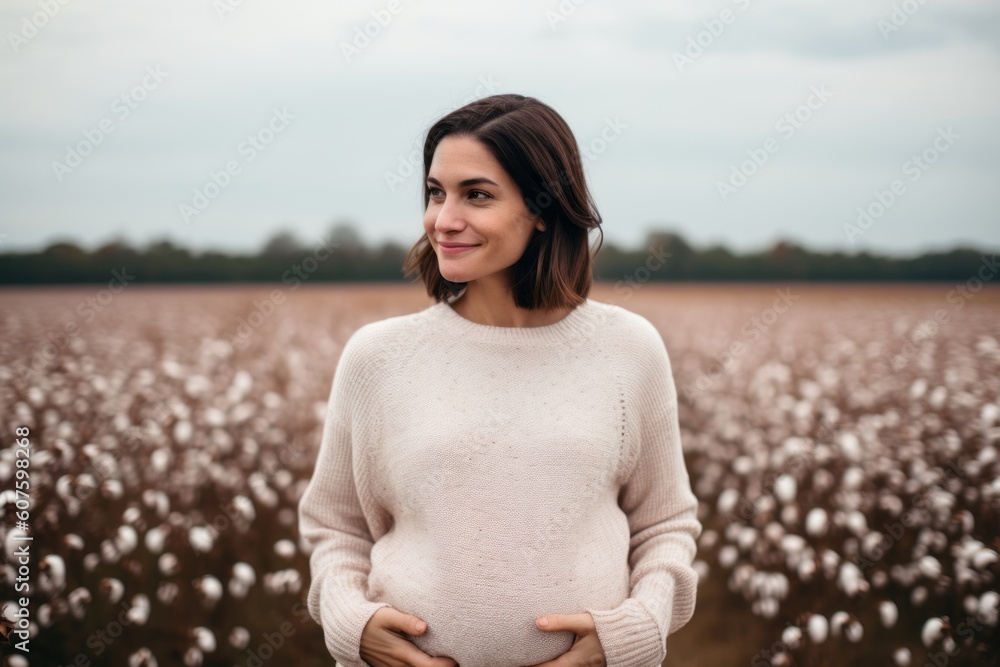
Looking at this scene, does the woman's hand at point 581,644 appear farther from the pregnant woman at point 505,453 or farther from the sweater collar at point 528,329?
the sweater collar at point 528,329

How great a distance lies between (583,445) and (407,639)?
67 cm

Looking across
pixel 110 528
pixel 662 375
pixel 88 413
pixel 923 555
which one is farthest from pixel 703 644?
pixel 88 413

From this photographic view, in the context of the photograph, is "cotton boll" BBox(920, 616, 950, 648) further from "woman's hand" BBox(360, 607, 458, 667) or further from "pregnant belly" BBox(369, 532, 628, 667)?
"woman's hand" BBox(360, 607, 458, 667)

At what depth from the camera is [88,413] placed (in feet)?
15.5

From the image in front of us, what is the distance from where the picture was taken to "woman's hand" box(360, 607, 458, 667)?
71.1 inches

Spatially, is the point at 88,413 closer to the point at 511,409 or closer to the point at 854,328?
the point at 511,409

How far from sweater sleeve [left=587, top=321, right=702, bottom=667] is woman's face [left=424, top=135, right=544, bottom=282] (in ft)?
1.77

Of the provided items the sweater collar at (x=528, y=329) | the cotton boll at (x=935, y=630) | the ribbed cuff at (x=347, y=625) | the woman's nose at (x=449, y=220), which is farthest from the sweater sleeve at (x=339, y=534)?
the cotton boll at (x=935, y=630)

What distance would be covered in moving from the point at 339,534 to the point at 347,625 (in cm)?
28

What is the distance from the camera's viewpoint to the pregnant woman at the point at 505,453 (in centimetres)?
182

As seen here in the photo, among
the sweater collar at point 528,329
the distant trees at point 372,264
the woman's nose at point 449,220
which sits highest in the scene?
the woman's nose at point 449,220

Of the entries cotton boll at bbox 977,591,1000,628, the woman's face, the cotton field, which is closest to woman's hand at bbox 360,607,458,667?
the woman's face

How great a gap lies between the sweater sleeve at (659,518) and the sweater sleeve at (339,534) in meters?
0.68

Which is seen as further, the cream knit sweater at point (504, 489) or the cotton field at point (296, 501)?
the cotton field at point (296, 501)
